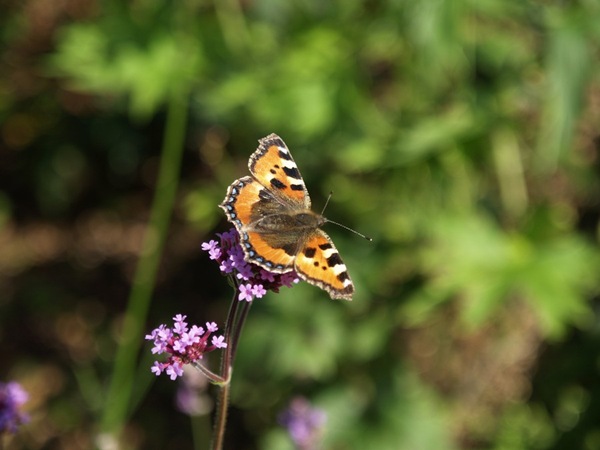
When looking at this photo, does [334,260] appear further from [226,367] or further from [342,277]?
[226,367]

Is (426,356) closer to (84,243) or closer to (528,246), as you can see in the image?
(528,246)

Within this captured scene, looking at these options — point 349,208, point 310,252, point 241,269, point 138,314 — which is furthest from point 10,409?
point 349,208

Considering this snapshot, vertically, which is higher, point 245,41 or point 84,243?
point 245,41

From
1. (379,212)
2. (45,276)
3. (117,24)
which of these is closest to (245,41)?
(117,24)

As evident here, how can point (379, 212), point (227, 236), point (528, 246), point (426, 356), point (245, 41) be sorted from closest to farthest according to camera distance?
point (227, 236) < point (528, 246) < point (379, 212) < point (245, 41) < point (426, 356)

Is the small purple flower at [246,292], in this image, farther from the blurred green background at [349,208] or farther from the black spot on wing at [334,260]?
the blurred green background at [349,208]
